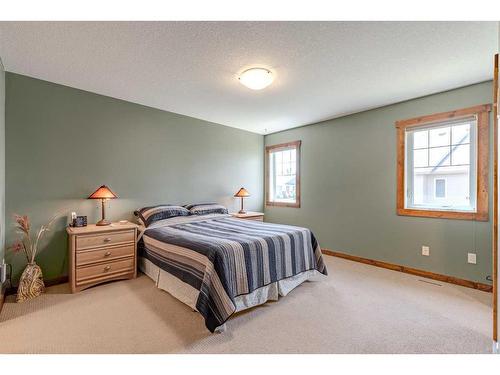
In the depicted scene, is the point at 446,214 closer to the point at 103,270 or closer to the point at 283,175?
the point at 283,175

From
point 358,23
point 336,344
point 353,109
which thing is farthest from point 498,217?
point 353,109

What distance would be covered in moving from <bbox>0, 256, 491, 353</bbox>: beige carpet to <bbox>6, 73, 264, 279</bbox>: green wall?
983 mm

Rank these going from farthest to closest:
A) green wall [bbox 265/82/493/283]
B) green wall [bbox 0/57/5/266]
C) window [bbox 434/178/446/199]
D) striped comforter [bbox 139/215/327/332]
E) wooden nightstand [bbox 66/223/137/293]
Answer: window [bbox 434/178/446/199], green wall [bbox 265/82/493/283], wooden nightstand [bbox 66/223/137/293], green wall [bbox 0/57/5/266], striped comforter [bbox 139/215/327/332]

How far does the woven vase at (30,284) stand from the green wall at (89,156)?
10.6 inches

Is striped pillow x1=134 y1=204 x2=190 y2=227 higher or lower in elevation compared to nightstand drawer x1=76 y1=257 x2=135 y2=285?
higher

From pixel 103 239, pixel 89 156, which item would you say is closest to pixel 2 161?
pixel 89 156

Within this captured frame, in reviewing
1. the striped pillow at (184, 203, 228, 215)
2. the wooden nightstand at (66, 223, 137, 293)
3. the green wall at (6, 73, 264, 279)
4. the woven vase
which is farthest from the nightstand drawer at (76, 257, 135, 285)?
the striped pillow at (184, 203, 228, 215)

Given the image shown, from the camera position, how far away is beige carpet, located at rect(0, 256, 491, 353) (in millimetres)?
1672

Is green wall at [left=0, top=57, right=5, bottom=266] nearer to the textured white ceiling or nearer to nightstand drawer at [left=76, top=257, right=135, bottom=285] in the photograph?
the textured white ceiling

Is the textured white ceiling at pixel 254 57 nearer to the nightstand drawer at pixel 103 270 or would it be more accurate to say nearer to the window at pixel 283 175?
the window at pixel 283 175

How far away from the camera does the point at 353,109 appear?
363cm

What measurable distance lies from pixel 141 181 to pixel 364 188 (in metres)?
3.43

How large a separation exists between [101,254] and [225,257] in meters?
1.63
